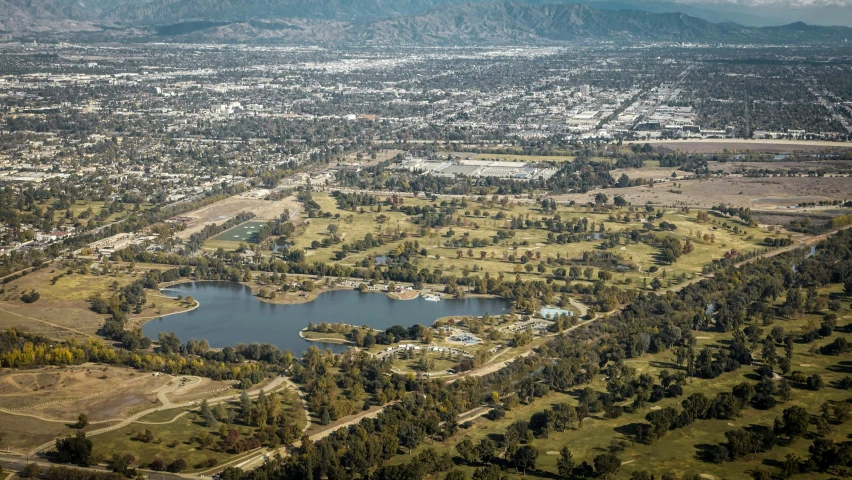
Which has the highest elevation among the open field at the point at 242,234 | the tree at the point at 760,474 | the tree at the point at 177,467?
the open field at the point at 242,234

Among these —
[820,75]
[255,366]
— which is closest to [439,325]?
[255,366]

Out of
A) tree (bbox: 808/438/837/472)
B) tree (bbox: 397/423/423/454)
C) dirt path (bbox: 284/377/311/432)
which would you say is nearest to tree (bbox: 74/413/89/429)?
dirt path (bbox: 284/377/311/432)

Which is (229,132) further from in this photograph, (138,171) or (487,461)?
(487,461)

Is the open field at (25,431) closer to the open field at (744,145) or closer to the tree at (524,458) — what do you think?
the tree at (524,458)

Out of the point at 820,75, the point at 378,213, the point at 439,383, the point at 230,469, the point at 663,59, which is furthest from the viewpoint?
the point at 663,59

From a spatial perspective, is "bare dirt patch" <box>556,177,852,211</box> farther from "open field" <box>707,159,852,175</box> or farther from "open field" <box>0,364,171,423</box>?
"open field" <box>0,364,171,423</box>

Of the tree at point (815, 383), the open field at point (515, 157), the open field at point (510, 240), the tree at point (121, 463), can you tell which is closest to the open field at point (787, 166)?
the open field at point (515, 157)
